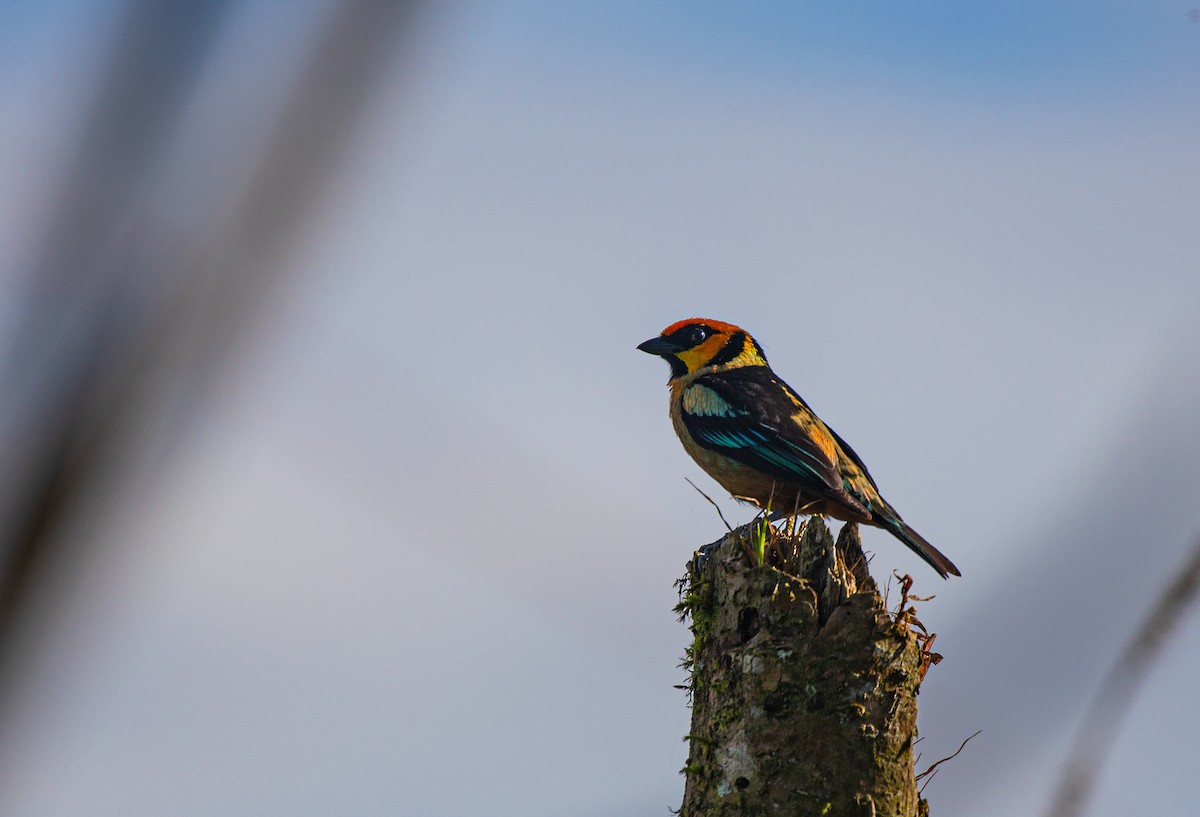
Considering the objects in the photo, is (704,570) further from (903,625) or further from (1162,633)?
(1162,633)

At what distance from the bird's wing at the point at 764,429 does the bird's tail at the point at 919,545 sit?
0.33 metres

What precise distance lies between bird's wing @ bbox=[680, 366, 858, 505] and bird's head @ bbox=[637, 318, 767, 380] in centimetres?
69

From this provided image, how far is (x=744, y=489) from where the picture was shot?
27.3ft

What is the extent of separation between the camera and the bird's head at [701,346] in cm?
981

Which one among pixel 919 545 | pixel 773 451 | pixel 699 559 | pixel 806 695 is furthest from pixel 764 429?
pixel 806 695

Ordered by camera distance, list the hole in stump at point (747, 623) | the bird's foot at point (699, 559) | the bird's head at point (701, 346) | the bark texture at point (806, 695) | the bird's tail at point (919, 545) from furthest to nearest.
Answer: the bird's head at point (701, 346)
the bird's tail at point (919, 545)
the bird's foot at point (699, 559)
the hole in stump at point (747, 623)
the bark texture at point (806, 695)

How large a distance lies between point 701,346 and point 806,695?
577 cm

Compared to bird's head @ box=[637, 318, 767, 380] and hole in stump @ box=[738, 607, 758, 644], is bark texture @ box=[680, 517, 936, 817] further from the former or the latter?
bird's head @ box=[637, 318, 767, 380]

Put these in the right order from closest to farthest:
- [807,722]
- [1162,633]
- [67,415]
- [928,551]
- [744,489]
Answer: [67,415] < [1162,633] < [807,722] < [928,551] < [744,489]

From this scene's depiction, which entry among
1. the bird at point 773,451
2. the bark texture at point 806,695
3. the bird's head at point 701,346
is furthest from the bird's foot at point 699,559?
the bird's head at point 701,346

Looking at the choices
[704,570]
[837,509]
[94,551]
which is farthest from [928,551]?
[94,551]

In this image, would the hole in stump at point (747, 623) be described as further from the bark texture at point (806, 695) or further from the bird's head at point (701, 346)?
the bird's head at point (701, 346)

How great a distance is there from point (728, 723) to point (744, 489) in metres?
3.95

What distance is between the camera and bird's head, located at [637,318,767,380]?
9.81 metres
